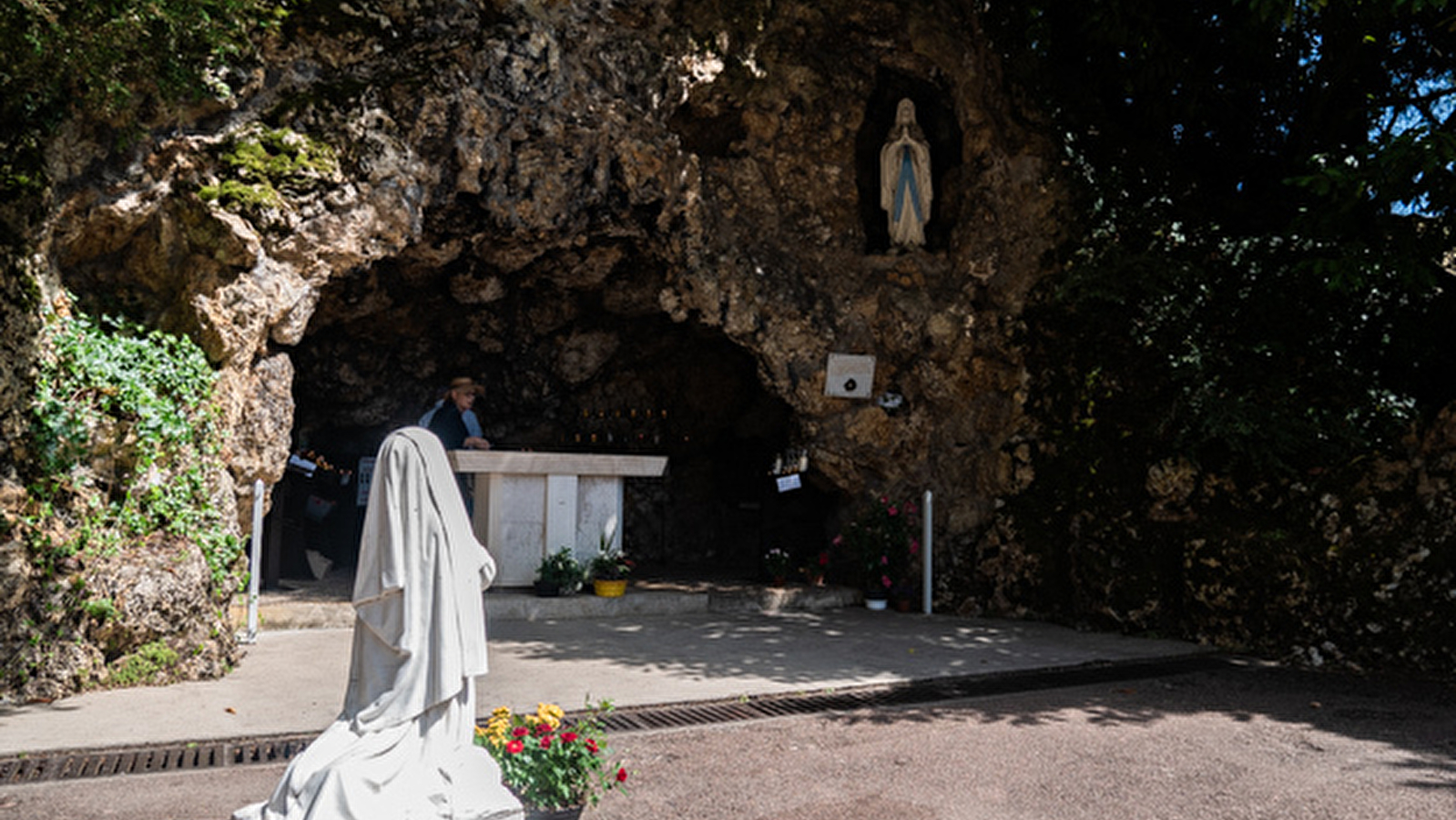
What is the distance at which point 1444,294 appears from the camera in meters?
8.50

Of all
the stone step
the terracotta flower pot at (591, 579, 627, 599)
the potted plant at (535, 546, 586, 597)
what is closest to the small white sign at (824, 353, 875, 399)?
the stone step

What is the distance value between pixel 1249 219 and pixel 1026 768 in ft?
24.1

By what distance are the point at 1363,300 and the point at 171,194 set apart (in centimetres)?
981

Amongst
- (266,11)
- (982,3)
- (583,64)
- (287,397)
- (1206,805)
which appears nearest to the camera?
(1206,805)

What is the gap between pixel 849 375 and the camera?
35.7ft

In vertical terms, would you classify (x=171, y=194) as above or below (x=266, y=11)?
below

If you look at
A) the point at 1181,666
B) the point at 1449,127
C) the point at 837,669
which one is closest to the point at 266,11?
the point at 837,669

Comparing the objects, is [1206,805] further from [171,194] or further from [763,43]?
[763,43]

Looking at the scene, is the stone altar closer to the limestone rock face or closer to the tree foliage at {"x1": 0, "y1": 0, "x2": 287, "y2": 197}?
the limestone rock face

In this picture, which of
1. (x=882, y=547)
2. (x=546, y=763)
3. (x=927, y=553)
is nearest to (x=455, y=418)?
(x=882, y=547)

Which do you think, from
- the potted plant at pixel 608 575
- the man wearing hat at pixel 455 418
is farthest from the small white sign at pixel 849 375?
the man wearing hat at pixel 455 418

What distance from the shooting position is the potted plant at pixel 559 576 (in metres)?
9.23

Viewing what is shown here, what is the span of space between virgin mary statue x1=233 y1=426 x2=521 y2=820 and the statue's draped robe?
875 cm

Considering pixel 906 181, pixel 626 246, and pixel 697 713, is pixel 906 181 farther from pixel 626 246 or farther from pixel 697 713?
pixel 697 713
